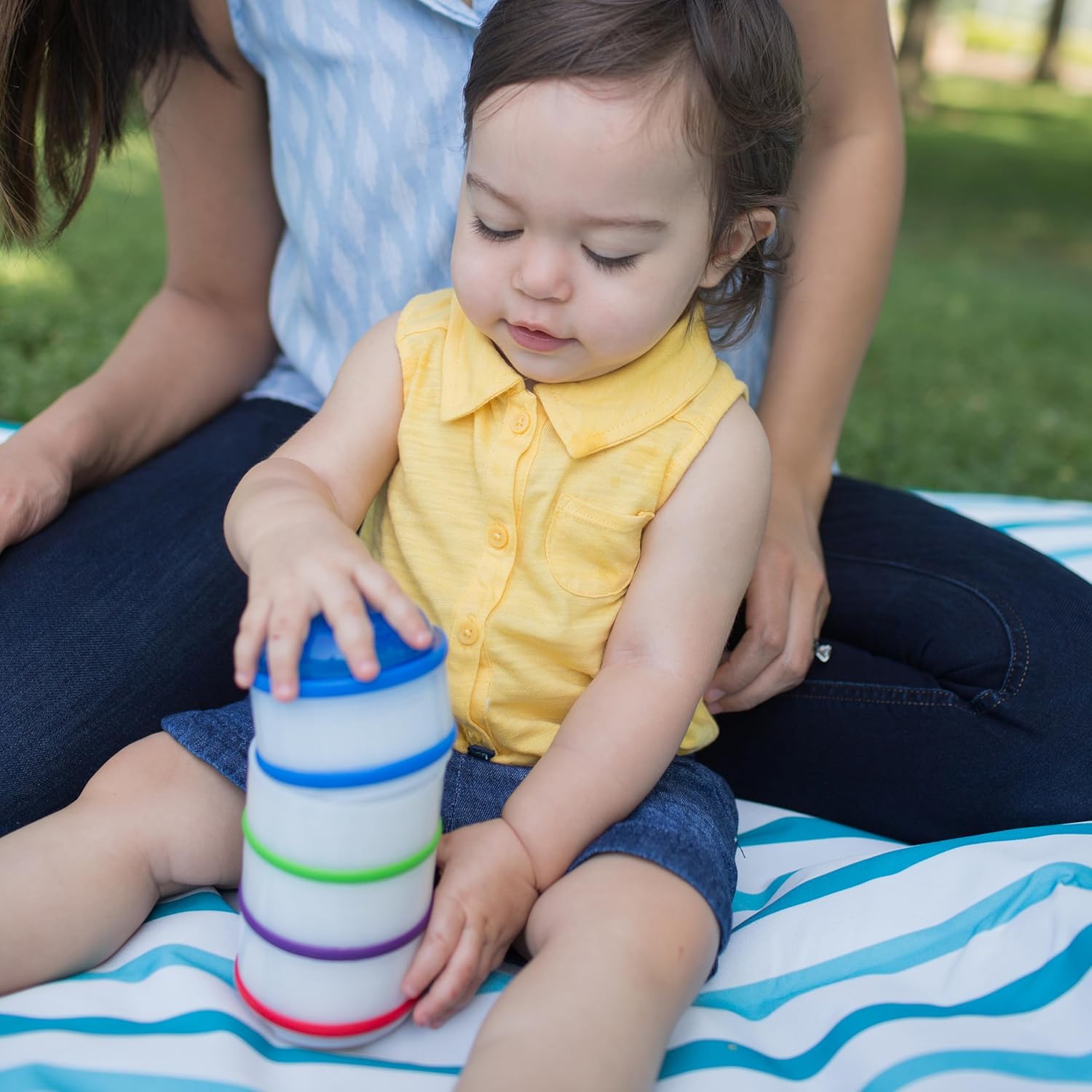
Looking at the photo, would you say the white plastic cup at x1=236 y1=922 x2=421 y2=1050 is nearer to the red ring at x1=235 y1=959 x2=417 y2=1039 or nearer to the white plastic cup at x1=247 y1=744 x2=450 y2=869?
the red ring at x1=235 y1=959 x2=417 y2=1039

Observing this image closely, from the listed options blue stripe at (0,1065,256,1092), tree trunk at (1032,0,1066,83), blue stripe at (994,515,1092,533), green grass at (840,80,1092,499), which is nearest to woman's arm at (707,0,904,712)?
blue stripe at (994,515,1092,533)

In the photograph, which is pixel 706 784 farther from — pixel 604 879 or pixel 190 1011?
pixel 190 1011

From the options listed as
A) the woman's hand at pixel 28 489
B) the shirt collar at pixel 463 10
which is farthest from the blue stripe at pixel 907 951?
the shirt collar at pixel 463 10

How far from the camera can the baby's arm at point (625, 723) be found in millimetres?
1292

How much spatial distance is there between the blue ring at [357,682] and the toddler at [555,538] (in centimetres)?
5

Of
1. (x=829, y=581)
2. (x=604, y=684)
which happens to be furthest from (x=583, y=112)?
(x=829, y=581)

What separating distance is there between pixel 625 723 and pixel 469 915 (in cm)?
30

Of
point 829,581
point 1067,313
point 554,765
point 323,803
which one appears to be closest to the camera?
point 323,803

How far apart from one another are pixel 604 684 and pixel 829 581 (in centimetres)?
71

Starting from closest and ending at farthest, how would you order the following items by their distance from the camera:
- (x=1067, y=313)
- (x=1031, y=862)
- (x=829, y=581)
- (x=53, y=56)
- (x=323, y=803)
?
(x=323, y=803)
(x=1031, y=862)
(x=53, y=56)
(x=829, y=581)
(x=1067, y=313)

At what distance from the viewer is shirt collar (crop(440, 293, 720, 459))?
1.56 metres

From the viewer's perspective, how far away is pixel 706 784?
1.62 m

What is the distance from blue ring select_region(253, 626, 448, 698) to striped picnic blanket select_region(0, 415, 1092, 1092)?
0.42m

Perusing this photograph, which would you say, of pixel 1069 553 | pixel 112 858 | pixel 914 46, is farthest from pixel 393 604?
pixel 914 46
